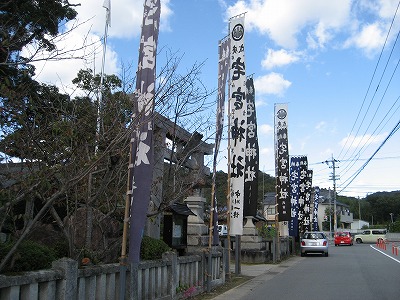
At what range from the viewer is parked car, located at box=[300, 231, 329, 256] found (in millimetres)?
28609

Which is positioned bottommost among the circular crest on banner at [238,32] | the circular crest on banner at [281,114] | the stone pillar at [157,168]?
the stone pillar at [157,168]

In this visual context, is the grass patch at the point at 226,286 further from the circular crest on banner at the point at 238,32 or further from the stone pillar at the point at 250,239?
the circular crest on banner at the point at 238,32

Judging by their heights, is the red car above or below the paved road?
below

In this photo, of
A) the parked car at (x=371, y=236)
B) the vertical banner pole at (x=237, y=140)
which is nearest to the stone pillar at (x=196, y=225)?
the vertical banner pole at (x=237, y=140)

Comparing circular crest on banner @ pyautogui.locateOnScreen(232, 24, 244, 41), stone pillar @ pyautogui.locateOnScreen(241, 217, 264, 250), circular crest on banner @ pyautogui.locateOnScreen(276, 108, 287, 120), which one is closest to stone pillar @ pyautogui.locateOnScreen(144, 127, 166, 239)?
circular crest on banner @ pyautogui.locateOnScreen(232, 24, 244, 41)

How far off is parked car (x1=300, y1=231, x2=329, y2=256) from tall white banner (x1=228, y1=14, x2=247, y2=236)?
1577 centimetres

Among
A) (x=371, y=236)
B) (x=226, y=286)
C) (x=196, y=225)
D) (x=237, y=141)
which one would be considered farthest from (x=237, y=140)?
(x=371, y=236)

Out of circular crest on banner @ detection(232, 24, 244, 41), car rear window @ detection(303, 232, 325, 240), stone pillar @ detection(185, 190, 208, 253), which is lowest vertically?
car rear window @ detection(303, 232, 325, 240)

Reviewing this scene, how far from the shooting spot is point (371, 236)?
185ft

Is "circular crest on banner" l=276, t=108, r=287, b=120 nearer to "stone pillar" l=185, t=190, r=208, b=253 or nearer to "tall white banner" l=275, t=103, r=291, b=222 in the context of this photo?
"tall white banner" l=275, t=103, r=291, b=222

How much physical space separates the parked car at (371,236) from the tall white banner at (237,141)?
1825 inches

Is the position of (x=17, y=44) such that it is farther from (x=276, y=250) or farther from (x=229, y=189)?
(x=276, y=250)

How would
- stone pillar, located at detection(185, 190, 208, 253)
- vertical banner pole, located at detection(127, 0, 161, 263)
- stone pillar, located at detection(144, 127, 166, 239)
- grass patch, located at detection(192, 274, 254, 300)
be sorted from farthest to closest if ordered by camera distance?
stone pillar, located at detection(185, 190, 208, 253) → grass patch, located at detection(192, 274, 254, 300) → stone pillar, located at detection(144, 127, 166, 239) → vertical banner pole, located at detection(127, 0, 161, 263)

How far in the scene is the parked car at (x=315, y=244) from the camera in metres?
28.6
